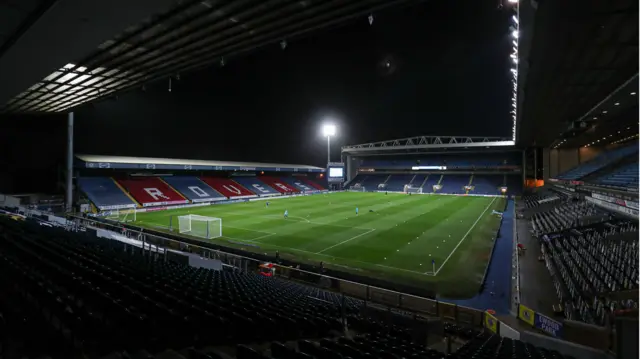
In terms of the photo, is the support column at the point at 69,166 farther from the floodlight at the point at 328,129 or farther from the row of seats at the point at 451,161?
the row of seats at the point at 451,161

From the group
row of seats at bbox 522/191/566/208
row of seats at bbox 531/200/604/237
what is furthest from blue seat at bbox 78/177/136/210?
row of seats at bbox 522/191/566/208

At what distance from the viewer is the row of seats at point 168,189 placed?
30.3m

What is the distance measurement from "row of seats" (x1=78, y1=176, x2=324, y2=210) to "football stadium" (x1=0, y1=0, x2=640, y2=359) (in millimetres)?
287

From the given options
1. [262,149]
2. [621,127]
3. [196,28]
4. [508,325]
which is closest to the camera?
[508,325]

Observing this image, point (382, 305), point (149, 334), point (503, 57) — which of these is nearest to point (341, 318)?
point (382, 305)

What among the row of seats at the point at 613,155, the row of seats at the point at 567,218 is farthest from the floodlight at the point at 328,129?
the row of seats at the point at 567,218

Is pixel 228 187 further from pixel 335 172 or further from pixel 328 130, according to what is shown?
pixel 335 172

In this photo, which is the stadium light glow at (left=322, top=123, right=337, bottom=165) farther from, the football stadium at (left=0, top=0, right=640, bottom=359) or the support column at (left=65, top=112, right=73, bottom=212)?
the support column at (left=65, top=112, right=73, bottom=212)

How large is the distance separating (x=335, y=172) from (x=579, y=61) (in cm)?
4672

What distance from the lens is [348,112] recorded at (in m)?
47.6

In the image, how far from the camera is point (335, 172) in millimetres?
57906

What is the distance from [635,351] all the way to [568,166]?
1824 inches

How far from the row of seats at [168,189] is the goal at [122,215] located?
Answer: 96 centimetres

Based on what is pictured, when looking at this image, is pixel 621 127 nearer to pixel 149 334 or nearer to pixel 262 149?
pixel 149 334
